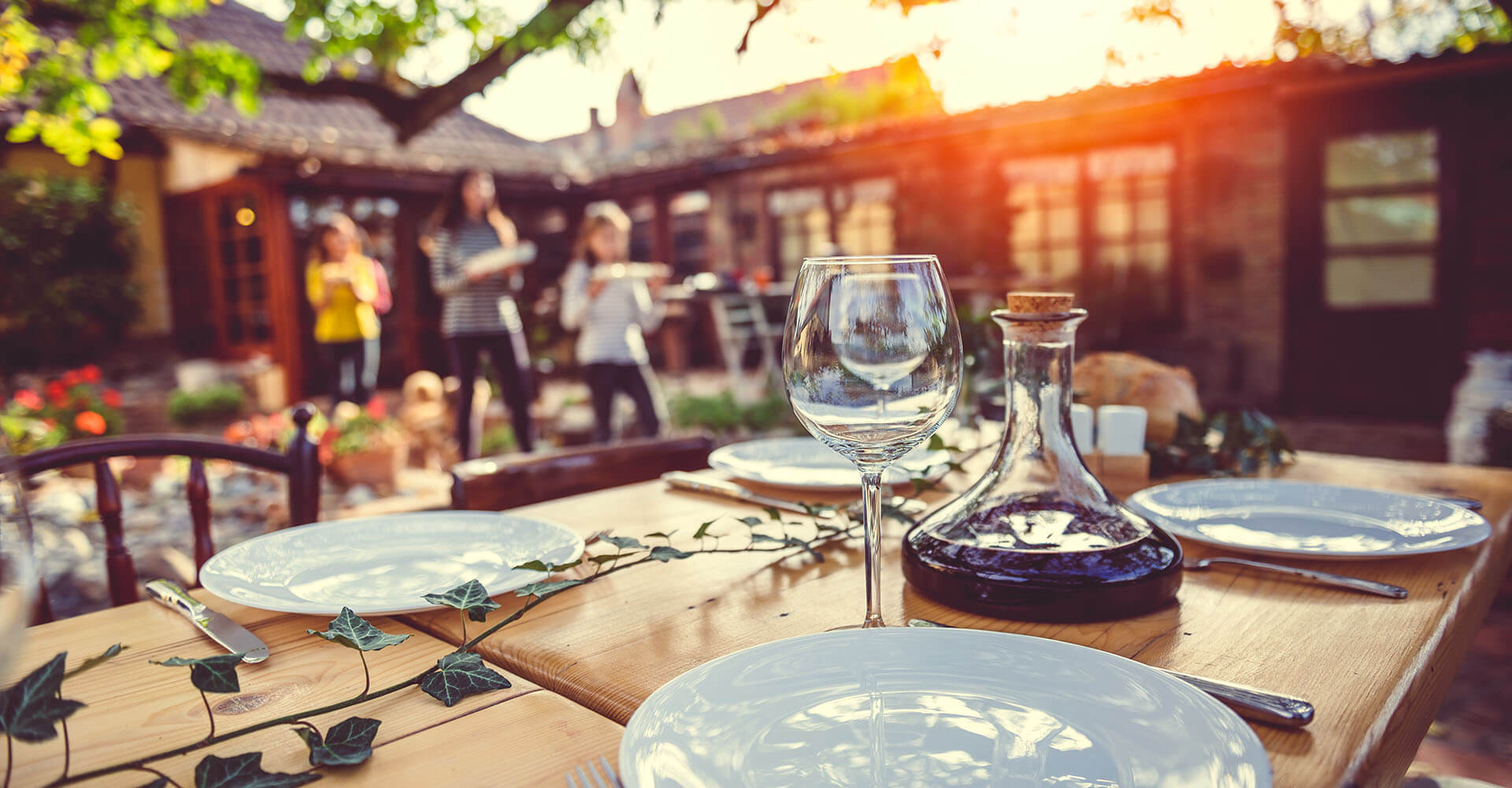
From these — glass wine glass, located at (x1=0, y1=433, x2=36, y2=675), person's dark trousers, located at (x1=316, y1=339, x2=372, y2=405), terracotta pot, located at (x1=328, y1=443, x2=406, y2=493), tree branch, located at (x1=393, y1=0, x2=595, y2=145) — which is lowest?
terracotta pot, located at (x1=328, y1=443, x2=406, y2=493)

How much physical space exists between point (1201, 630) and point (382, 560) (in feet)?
2.63

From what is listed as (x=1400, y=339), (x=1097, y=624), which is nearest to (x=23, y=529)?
(x=1097, y=624)

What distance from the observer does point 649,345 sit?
11.6 meters

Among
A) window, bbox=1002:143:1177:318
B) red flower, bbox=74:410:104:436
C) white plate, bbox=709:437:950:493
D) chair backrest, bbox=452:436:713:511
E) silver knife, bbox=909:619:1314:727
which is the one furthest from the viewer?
window, bbox=1002:143:1177:318

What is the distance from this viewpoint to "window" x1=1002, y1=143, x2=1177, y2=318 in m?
8.12

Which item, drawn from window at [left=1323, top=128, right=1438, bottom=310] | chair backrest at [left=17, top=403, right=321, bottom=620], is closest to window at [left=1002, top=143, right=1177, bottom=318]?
window at [left=1323, top=128, right=1438, bottom=310]

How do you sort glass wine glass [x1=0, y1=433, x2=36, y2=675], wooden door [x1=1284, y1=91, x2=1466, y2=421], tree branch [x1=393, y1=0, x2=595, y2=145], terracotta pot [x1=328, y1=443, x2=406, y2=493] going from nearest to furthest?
glass wine glass [x1=0, y1=433, x2=36, y2=675]
tree branch [x1=393, y1=0, x2=595, y2=145]
terracotta pot [x1=328, y1=443, x2=406, y2=493]
wooden door [x1=1284, y1=91, x2=1466, y2=421]

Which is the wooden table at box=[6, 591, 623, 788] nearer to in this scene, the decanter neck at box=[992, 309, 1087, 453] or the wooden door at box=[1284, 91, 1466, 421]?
the decanter neck at box=[992, 309, 1087, 453]

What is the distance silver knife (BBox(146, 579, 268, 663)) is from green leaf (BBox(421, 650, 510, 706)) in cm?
17

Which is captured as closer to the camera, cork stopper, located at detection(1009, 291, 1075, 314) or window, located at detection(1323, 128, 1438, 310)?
cork stopper, located at detection(1009, 291, 1075, 314)

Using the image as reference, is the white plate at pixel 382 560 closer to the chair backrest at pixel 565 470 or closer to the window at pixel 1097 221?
the chair backrest at pixel 565 470

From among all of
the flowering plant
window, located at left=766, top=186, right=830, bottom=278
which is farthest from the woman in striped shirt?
window, located at left=766, top=186, right=830, bottom=278

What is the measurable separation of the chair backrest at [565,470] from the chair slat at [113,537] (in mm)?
467

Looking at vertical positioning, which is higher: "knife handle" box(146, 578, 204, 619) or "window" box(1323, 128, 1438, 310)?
"window" box(1323, 128, 1438, 310)
